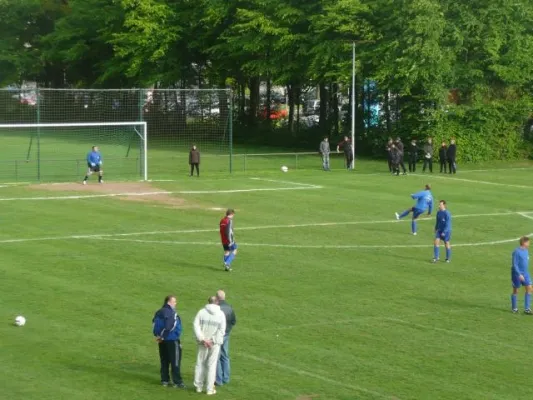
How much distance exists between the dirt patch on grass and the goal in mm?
2646

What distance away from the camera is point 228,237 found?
28.8 metres

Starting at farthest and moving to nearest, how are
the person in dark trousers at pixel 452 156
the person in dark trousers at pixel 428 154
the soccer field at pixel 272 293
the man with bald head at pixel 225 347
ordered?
the person in dark trousers at pixel 428 154 → the person in dark trousers at pixel 452 156 → the soccer field at pixel 272 293 → the man with bald head at pixel 225 347

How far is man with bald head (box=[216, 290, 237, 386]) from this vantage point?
1852 centimetres

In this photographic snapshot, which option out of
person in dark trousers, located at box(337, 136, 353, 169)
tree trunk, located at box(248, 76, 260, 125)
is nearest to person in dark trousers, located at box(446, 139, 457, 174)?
person in dark trousers, located at box(337, 136, 353, 169)

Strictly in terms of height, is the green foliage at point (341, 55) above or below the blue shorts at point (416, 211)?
above

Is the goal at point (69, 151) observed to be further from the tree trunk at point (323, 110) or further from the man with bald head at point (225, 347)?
the man with bald head at point (225, 347)

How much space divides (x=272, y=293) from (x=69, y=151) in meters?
35.4

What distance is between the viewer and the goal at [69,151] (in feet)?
172

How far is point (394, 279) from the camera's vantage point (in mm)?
28609

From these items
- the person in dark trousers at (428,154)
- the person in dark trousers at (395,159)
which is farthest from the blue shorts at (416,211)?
the person in dark trousers at (428,154)

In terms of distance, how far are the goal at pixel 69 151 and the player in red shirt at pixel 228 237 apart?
22.4 m

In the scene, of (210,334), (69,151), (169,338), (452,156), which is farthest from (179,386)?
(69,151)

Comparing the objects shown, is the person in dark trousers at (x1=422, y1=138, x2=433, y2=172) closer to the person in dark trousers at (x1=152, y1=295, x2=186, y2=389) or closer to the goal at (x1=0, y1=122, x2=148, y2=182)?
the goal at (x1=0, y1=122, x2=148, y2=182)

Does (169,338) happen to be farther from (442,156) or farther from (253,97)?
(253,97)
